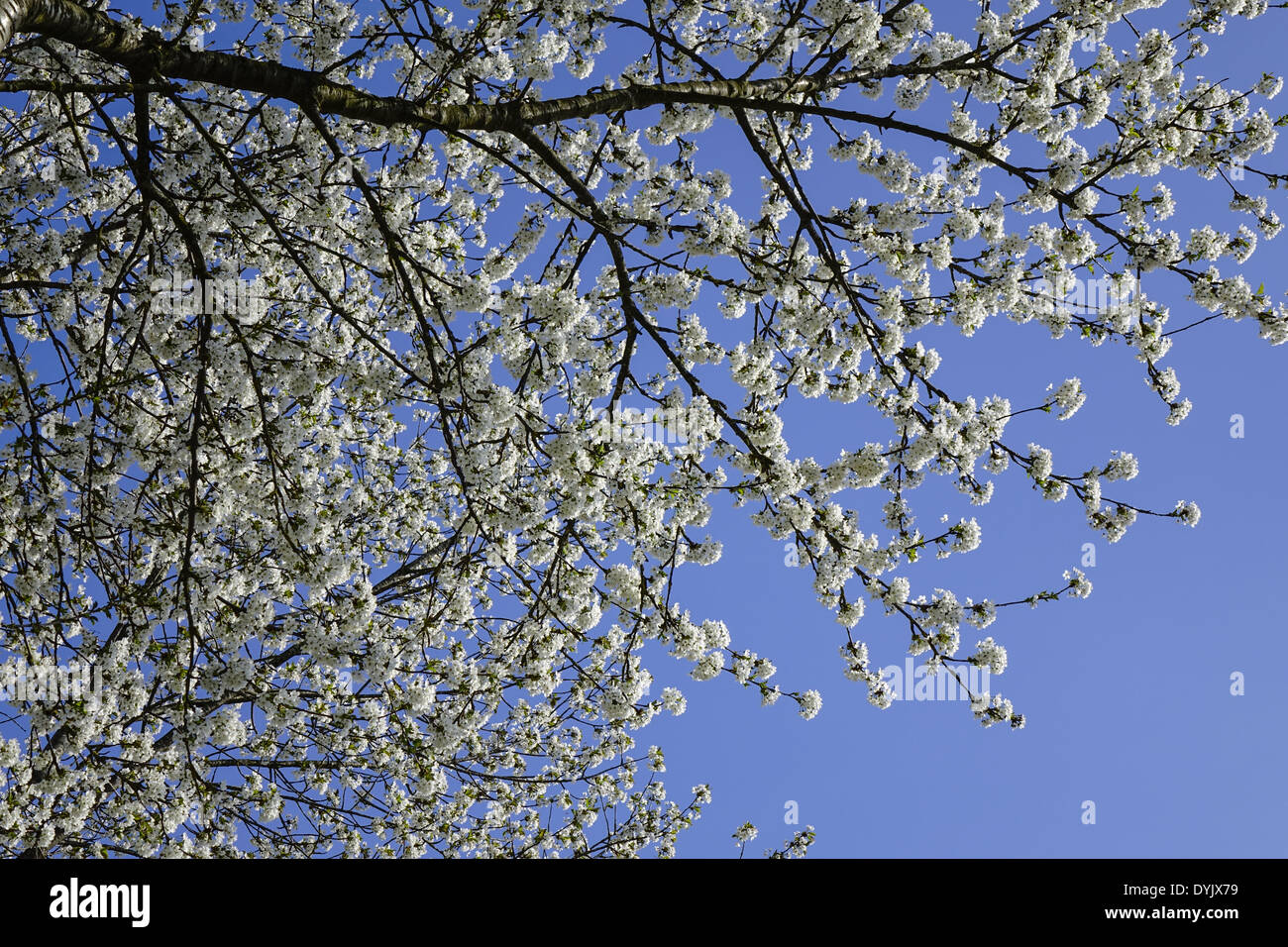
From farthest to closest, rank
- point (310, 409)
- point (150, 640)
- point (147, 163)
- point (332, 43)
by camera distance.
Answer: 1. point (310, 409)
2. point (332, 43)
3. point (150, 640)
4. point (147, 163)

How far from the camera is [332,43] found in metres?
6.10

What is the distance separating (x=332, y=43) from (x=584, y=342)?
3205 millimetres

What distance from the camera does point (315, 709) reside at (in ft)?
25.4

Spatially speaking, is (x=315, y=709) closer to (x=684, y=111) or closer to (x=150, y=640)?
(x=150, y=640)

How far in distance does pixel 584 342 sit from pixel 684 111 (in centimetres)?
182

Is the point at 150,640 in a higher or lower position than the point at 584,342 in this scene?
lower

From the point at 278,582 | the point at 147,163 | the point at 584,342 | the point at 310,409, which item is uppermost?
the point at 147,163
